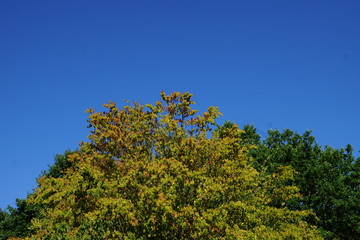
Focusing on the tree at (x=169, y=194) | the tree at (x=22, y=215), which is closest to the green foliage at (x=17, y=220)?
the tree at (x=22, y=215)

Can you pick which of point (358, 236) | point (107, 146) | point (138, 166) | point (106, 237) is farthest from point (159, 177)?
point (358, 236)

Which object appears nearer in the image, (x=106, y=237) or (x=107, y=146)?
(x=106, y=237)

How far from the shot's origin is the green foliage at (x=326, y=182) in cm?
3619

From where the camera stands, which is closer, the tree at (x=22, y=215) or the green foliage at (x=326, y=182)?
the green foliage at (x=326, y=182)

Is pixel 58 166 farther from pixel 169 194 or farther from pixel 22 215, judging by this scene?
pixel 169 194

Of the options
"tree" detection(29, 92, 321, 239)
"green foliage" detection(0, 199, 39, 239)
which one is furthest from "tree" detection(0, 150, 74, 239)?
"tree" detection(29, 92, 321, 239)

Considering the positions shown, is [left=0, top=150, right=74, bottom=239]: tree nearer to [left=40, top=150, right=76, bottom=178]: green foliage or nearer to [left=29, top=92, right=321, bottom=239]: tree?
[left=40, top=150, right=76, bottom=178]: green foliage

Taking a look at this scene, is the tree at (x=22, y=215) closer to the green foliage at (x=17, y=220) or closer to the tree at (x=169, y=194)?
the green foliage at (x=17, y=220)

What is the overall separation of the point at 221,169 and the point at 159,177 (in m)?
3.98

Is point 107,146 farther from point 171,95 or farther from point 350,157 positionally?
point 350,157

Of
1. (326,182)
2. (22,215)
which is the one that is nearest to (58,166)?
(22,215)

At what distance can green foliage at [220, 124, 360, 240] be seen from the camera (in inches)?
1425

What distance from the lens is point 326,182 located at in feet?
119

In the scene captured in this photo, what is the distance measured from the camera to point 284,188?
23.8 meters
